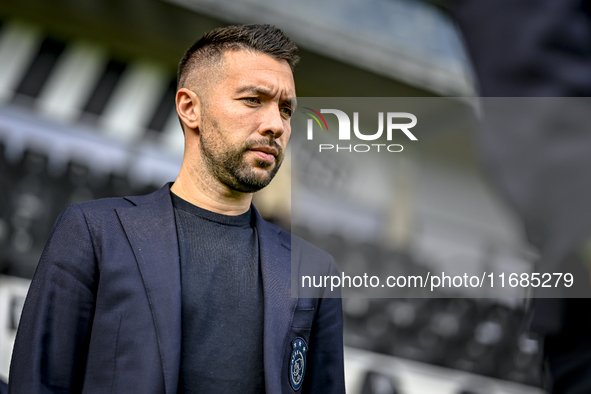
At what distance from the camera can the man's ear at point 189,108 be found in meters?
1.27

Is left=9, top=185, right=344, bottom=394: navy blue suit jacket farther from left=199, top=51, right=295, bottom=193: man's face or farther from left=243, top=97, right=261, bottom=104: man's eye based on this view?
left=243, top=97, right=261, bottom=104: man's eye

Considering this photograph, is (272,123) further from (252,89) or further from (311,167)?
(311,167)

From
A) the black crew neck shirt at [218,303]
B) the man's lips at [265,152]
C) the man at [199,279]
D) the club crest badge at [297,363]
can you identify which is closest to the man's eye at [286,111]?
the man at [199,279]

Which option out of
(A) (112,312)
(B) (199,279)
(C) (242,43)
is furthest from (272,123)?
(A) (112,312)

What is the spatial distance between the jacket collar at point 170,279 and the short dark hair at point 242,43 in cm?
33

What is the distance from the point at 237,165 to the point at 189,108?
190 mm

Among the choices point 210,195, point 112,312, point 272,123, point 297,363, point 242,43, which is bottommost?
point 297,363

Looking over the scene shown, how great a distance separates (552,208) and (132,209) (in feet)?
3.32

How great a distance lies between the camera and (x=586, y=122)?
45 cm

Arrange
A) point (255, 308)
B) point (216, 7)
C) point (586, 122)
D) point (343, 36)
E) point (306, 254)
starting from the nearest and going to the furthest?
point (586, 122), point (255, 308), point (306, 254), point (216, 7), point (343, 36)

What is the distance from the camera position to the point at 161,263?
1.18m

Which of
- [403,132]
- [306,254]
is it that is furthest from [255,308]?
[403,132]

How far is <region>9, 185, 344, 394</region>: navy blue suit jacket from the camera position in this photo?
1101mm

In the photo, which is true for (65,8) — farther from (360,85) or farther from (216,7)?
(360,85)
